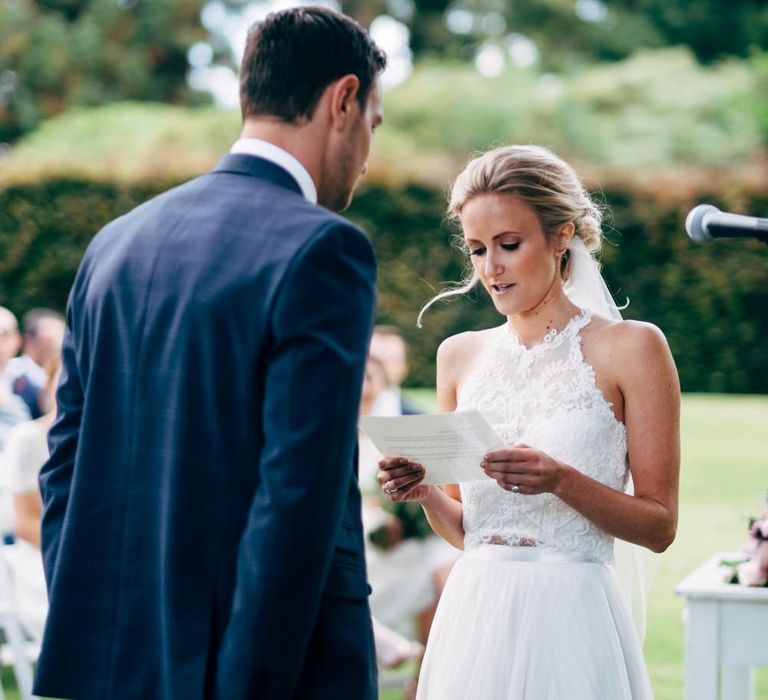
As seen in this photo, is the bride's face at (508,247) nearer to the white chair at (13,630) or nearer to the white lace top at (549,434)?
the white lace top at (549,434)

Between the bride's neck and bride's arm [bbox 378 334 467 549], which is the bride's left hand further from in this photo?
the bride's neck

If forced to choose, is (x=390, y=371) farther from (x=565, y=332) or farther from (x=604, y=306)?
(x=565, y=332)

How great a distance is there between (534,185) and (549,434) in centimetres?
60

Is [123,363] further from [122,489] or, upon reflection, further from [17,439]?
[17,439]

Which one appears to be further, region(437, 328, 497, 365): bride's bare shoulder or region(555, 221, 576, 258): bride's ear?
region(437, 328, 497, 365): bride's bare shoulder

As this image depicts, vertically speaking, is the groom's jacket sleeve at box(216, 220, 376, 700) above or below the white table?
above

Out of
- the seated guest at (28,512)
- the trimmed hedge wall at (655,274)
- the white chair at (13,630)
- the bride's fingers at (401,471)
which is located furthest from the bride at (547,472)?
the trimmed hedge wall at (655,274)

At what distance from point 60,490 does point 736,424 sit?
11160mm

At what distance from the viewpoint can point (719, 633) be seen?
3.39 m

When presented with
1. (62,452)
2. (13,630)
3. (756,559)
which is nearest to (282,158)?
(62,452)

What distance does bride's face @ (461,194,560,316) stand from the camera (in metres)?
2.88

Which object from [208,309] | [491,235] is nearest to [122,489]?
[208,309]

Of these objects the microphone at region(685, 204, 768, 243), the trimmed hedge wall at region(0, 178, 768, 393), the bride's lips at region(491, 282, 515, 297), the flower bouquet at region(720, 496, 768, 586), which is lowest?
the flower bouquet at region(720, 496, 768, 586)

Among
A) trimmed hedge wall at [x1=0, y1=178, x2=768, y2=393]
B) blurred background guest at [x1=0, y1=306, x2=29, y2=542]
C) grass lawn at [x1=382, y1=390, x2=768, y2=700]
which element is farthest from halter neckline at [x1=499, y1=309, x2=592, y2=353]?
trimmed hedge wall at [x1=0, y1=178, x2=768, y2=393]
